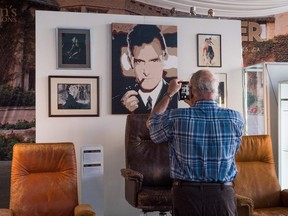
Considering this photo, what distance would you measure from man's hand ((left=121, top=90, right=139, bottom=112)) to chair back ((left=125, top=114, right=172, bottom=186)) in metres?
0.33

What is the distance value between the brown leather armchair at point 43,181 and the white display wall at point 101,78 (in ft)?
2.56

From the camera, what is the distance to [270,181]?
3.93m

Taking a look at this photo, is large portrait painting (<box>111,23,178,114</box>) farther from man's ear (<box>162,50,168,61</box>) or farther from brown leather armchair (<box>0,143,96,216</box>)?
brown leather armchair (<box>0,143,96,216</box>)

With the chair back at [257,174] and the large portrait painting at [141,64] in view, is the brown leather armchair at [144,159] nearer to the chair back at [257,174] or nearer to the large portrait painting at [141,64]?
the large portrait painting at [141,64]

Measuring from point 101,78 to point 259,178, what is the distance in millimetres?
2006

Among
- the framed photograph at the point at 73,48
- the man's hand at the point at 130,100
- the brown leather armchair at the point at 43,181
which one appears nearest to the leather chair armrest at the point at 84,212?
the brown leather armchair at the point at 43,181

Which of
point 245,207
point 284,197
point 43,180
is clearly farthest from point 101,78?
point 284,197

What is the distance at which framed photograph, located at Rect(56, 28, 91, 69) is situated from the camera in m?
4.47

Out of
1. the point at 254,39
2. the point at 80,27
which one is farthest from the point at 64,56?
the point at 254,39

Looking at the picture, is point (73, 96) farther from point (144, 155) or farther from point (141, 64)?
point (144, 155)

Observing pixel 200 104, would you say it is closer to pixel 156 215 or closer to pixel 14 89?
pixel 156 215

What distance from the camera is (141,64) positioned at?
183 inches

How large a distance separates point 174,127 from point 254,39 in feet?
21.6

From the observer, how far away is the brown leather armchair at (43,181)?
11.5 ft
